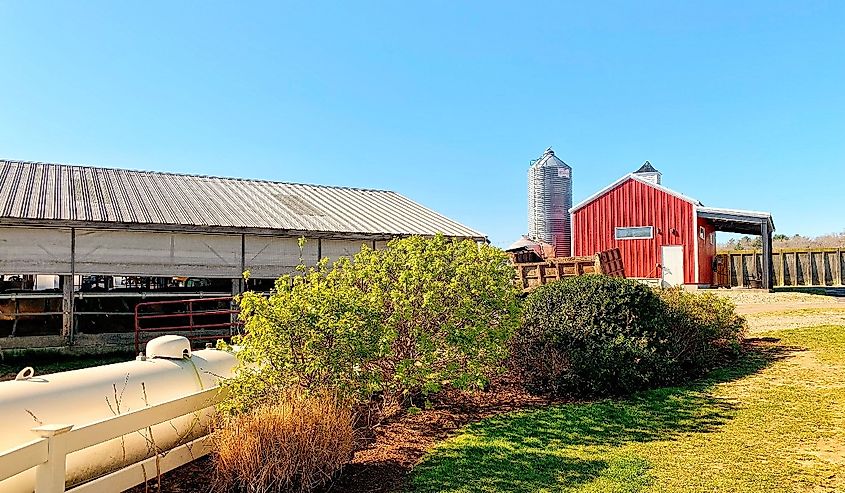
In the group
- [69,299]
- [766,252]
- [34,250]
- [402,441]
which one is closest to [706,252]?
[766,252]

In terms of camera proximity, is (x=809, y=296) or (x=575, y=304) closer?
(x=575, y=304)

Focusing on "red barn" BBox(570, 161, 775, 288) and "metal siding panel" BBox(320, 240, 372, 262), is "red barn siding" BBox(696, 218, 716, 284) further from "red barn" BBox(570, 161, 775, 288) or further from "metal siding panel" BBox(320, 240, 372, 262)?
"metal siding panel" BBox(320, 240, 372, 262)

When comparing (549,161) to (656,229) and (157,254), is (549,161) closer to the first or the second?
(656,229)

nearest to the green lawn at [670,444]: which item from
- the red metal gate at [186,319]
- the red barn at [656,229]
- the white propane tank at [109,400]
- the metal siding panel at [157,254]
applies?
the white propane tank at [109,400]

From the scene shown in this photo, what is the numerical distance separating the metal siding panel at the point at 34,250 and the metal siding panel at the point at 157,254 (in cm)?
31

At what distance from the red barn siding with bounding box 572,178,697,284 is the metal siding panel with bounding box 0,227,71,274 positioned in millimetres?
22022

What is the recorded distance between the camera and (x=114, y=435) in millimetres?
5215

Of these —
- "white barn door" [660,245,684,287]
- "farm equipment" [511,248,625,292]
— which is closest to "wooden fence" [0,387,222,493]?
"farm equipment" [511,248,625,292]

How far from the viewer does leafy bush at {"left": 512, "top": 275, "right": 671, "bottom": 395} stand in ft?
30.9

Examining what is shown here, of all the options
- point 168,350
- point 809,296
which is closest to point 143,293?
point 168,350

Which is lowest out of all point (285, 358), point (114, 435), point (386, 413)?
point (386, 413)

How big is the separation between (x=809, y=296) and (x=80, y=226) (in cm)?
2472

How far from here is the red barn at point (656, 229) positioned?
26.6 meters

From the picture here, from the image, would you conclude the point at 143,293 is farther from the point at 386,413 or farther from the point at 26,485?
the point at 26,485
